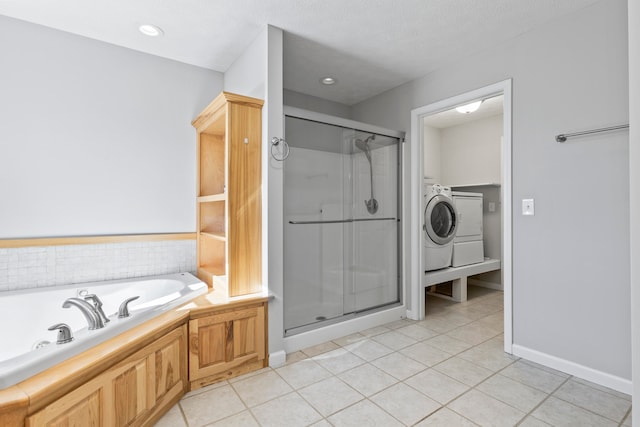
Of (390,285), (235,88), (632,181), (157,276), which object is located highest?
(235,88)

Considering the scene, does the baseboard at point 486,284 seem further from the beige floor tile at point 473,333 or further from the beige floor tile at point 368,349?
the beige floor tile at point 368,349

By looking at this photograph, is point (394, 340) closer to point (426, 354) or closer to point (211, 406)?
point (426, 354)

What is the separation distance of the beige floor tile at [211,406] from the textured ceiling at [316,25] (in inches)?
95.0

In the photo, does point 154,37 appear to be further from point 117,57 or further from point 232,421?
point 232,421

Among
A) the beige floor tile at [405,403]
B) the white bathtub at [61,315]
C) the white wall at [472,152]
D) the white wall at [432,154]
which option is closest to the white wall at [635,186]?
the beige floor tile at [405,403]

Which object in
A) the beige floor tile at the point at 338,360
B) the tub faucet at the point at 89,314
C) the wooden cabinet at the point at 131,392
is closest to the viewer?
the wooden cabinet at the point at 131,392

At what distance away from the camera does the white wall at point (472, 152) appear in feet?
14.6

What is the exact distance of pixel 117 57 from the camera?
251cm

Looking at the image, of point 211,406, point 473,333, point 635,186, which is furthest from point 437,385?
point 635,186

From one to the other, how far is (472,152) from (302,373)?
159 inches

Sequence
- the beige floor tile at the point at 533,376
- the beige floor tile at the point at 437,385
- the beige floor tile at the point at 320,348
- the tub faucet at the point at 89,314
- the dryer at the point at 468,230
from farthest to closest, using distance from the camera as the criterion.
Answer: the dryer at the point at 468,230
the beige floor tile at the point at 320,348
the beige floor tile at the point at 533,376
the beige floor tile at the point at 437,385
the tub faucet at the point at 89,314

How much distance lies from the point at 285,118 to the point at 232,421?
201cm

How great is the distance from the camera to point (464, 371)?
2.14 m

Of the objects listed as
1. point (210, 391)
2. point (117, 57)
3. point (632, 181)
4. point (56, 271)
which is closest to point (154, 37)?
point (117, 57)
